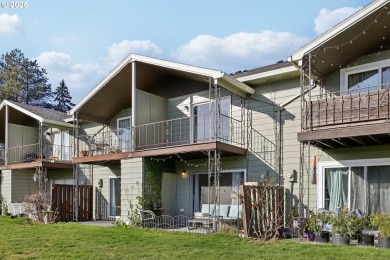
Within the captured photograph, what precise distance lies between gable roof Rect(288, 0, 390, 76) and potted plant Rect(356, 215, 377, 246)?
455 centimetres

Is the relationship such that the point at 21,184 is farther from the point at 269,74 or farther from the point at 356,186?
the point at 356,186

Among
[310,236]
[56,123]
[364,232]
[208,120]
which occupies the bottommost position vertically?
[310,236]

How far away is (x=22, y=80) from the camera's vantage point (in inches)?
1870

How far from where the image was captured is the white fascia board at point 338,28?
1009 cm

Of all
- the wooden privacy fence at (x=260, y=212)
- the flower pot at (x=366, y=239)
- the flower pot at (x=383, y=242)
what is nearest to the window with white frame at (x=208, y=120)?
the wooden privacy fence at (x=260, y=212)

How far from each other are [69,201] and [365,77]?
1286cm

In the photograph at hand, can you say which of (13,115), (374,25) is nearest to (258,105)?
(374,25)

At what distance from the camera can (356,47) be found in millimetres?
11695

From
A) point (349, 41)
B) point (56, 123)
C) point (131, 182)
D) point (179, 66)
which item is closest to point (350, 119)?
point (349, 41)

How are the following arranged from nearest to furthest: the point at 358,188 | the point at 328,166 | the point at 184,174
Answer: the point at 358,188, the point at 328,166, the point at 184,174

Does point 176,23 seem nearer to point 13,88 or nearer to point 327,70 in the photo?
point 327,70

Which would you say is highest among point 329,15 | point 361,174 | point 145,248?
point 329,15

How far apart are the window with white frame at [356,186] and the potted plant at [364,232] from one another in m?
1.24

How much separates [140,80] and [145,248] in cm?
850
